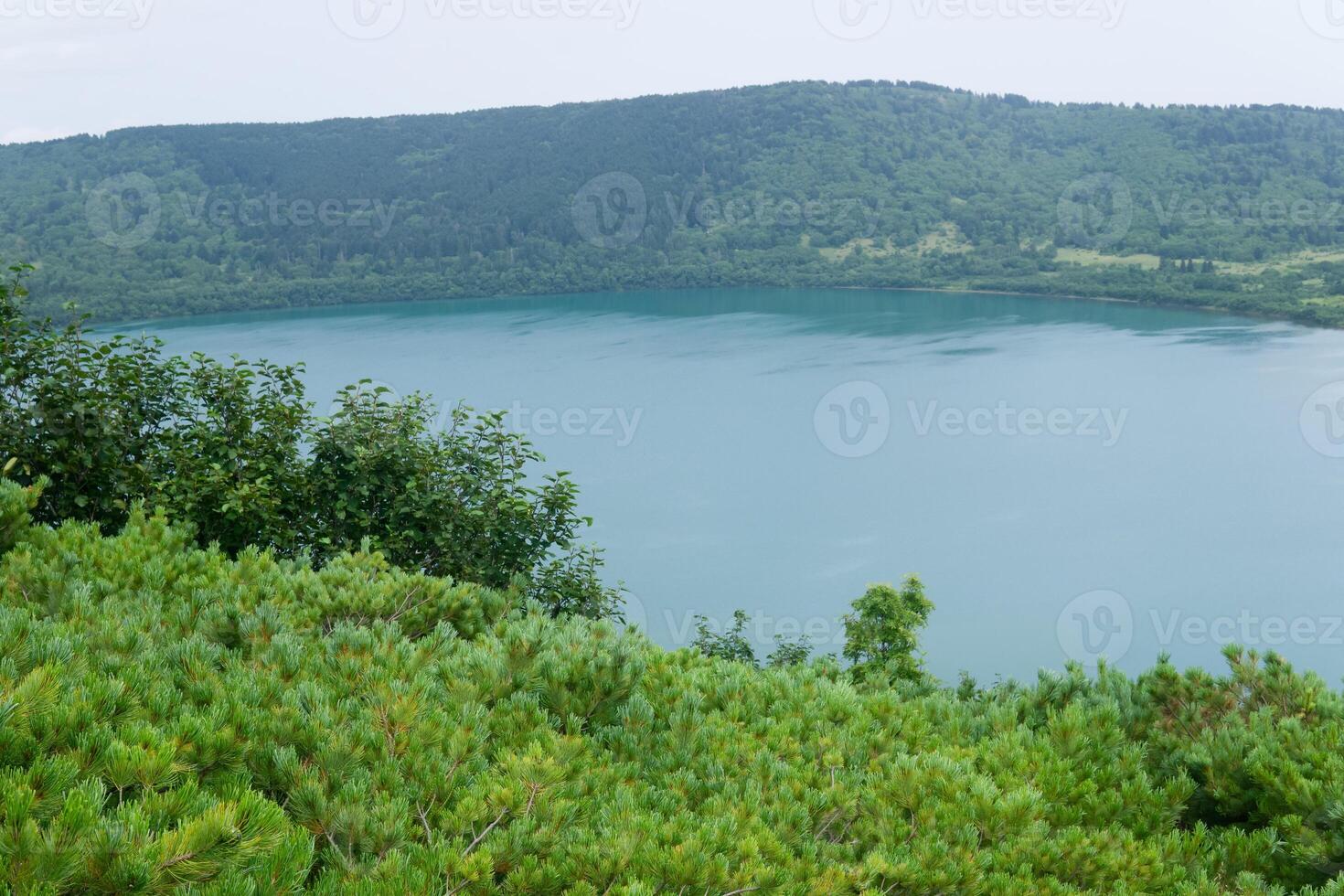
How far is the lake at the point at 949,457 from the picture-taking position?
3095cm

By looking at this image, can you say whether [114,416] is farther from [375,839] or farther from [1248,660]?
[1248,660]

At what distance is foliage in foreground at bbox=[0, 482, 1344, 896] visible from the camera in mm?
2387
